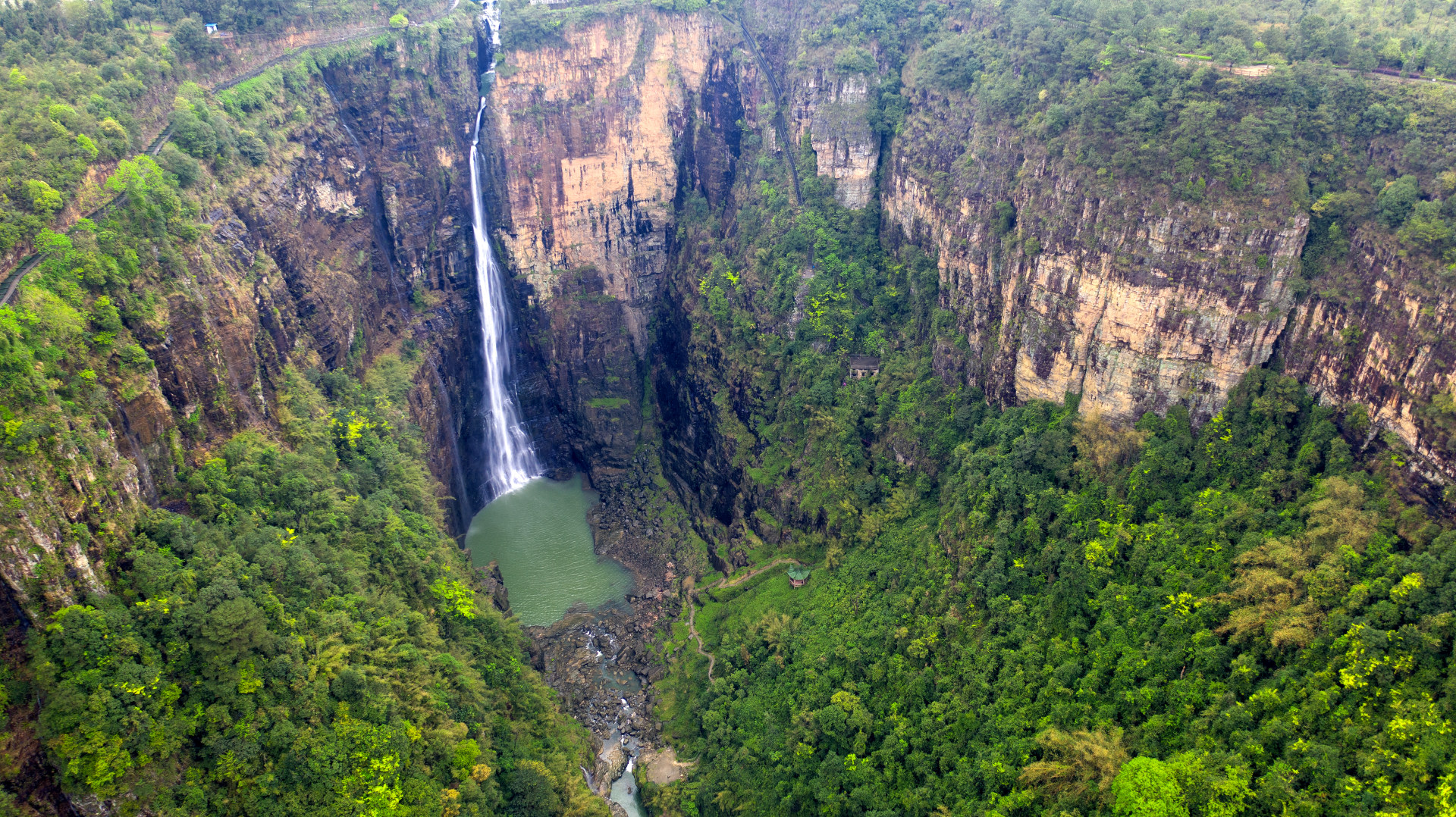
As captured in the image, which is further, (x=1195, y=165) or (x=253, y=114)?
(x=253, y=114)

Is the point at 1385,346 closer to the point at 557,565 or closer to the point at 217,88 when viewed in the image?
the point at 557,565

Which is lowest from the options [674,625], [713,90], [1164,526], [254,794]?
[674,625]

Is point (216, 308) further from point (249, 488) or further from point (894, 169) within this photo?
point (894, 169)

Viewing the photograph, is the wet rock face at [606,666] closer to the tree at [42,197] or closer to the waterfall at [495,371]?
the waterfall at [495,371]

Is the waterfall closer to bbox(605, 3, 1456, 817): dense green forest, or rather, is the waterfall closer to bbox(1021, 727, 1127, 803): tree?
bbox(605, 3, 1456, 817): dense green forest

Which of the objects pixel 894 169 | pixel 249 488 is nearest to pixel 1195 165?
pixel 894 169

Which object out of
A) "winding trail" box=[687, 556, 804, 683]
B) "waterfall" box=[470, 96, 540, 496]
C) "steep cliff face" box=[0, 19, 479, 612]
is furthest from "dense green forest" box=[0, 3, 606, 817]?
"waterfall" box=[470, 96, 540, 496]
